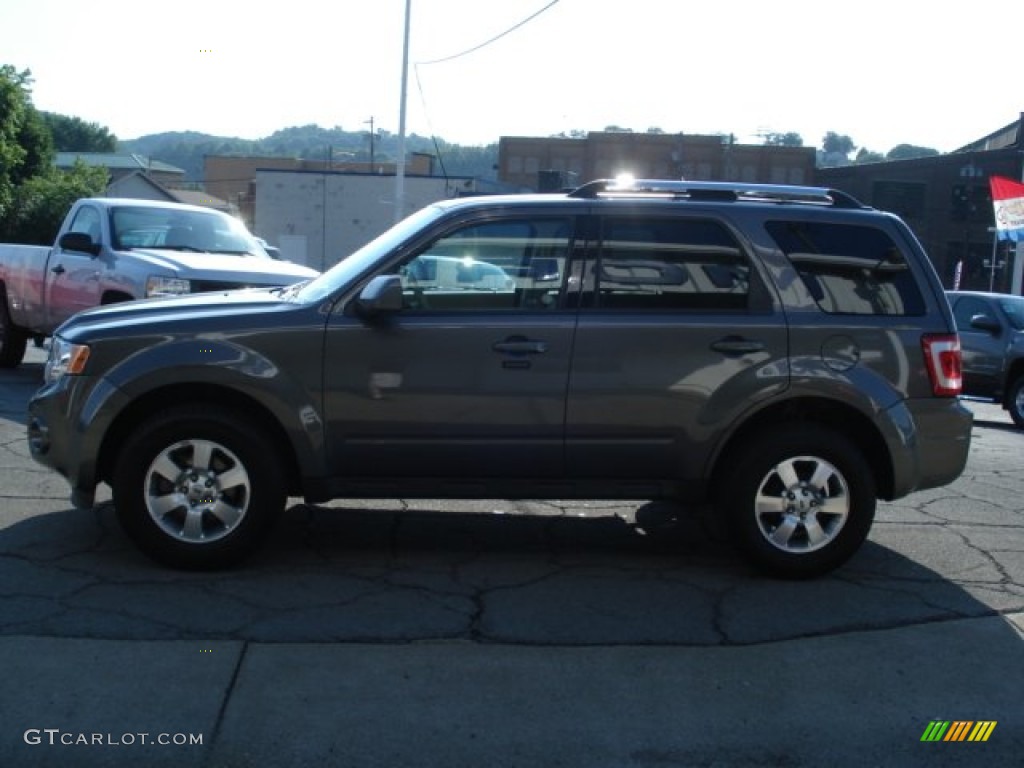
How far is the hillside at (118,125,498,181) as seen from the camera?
3868 inches

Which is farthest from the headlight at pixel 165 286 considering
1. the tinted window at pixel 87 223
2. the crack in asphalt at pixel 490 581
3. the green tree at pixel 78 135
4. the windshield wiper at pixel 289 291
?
the green tree at pixel 78 135

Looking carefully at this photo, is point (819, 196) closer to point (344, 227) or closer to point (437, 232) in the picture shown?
point (437, 232)

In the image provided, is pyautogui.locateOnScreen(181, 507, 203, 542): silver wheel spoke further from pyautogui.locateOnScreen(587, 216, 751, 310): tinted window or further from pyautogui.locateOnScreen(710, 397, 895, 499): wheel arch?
pyautogui.locateOnScreen(710, 397, 895, 499): wheel arch

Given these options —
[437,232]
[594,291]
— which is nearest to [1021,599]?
[594,291]

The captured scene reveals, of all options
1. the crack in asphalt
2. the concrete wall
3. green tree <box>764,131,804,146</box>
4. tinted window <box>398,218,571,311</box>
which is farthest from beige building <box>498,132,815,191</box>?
tinted window <box>398,218,571,311</box>

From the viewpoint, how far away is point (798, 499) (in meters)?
5.86

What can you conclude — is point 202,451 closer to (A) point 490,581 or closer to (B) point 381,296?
(B) point 381,296

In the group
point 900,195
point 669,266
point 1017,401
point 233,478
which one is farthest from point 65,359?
point 900,195

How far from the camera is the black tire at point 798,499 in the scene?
5797mm

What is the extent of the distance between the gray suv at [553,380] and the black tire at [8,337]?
786cm

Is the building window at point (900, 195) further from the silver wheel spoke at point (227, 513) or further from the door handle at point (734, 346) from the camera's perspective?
the silver wheel spoke at point (227, 513)

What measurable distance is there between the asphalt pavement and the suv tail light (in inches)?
40.4

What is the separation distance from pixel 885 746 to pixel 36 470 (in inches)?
232

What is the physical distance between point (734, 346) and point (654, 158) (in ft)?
247
